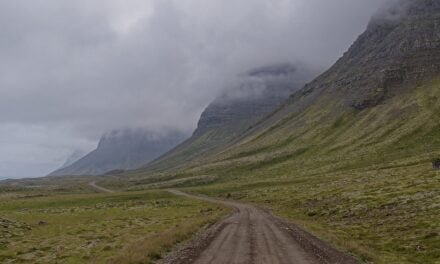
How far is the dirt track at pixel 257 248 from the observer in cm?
2964

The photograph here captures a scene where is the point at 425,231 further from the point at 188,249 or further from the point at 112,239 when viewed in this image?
the point at 112,239

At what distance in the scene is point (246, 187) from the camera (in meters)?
146

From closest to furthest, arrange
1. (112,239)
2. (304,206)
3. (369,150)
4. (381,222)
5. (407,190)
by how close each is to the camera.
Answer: (112,239)
(381,222)
(407,190)
(304,206)
(369,150)

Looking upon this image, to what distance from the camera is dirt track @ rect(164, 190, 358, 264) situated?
97.2 feet

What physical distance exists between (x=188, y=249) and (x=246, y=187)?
112 meters

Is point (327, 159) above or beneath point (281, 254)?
above

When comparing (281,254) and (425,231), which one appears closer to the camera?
(281,254)

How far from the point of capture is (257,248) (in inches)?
1342

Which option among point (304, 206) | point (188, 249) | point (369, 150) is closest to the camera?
point (188, 249)

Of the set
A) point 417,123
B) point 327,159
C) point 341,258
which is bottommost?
point 341,258

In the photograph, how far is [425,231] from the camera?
38406 mm

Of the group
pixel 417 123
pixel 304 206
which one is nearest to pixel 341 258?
pixel 304 206

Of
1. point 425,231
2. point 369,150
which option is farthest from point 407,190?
point 369,150

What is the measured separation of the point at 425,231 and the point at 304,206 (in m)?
37.5
